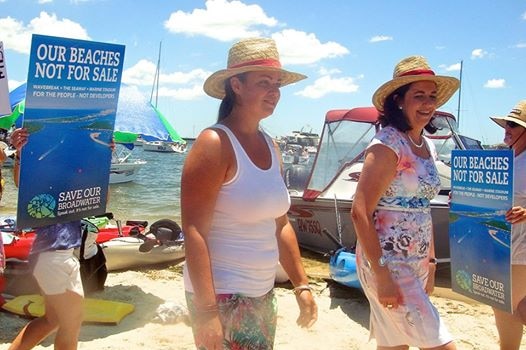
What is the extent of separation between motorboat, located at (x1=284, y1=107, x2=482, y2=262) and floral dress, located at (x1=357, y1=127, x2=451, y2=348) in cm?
537

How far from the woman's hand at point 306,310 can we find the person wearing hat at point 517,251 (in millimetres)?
1740

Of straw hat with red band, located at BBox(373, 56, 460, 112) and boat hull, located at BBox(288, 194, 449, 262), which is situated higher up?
straw hat with red band, located at BBox(373, 56, 460, 112)

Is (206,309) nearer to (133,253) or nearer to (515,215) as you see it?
(515,215)

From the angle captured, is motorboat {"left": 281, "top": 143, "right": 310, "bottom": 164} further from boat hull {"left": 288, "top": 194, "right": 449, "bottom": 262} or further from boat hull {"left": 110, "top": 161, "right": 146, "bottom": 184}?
boat hull {"left": 110, "top": 161, "right": 146, "bottom": 184}

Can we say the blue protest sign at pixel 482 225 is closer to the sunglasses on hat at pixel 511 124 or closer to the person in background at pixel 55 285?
the sunglasses on hat at pixel 511 124

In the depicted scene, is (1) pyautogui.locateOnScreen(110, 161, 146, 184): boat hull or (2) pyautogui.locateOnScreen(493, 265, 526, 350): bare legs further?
(1) pyautogui.locateOnScreen(110, 161, 146, 184): boat hull

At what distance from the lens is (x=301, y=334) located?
Result: 4.79 meters

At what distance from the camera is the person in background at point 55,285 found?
10.3ft

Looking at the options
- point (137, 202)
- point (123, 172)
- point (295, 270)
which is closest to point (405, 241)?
point (295, 270)

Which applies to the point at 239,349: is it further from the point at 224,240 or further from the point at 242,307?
the point at 224,240

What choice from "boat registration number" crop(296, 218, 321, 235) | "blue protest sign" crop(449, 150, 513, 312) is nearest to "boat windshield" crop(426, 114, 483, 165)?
"boat registration number" crop(296, 218, 321, 235)

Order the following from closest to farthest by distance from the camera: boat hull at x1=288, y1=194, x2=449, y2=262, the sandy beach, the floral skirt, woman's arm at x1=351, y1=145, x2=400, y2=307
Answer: the floral skirt, woman's arm at x1=351, y1=145, x2=400, y2=307, the sandy beach, boat hull at x1=288, y1=194, x2=449, y2=262

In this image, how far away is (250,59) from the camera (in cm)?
227

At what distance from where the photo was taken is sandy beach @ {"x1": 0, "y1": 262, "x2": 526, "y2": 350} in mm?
4578
